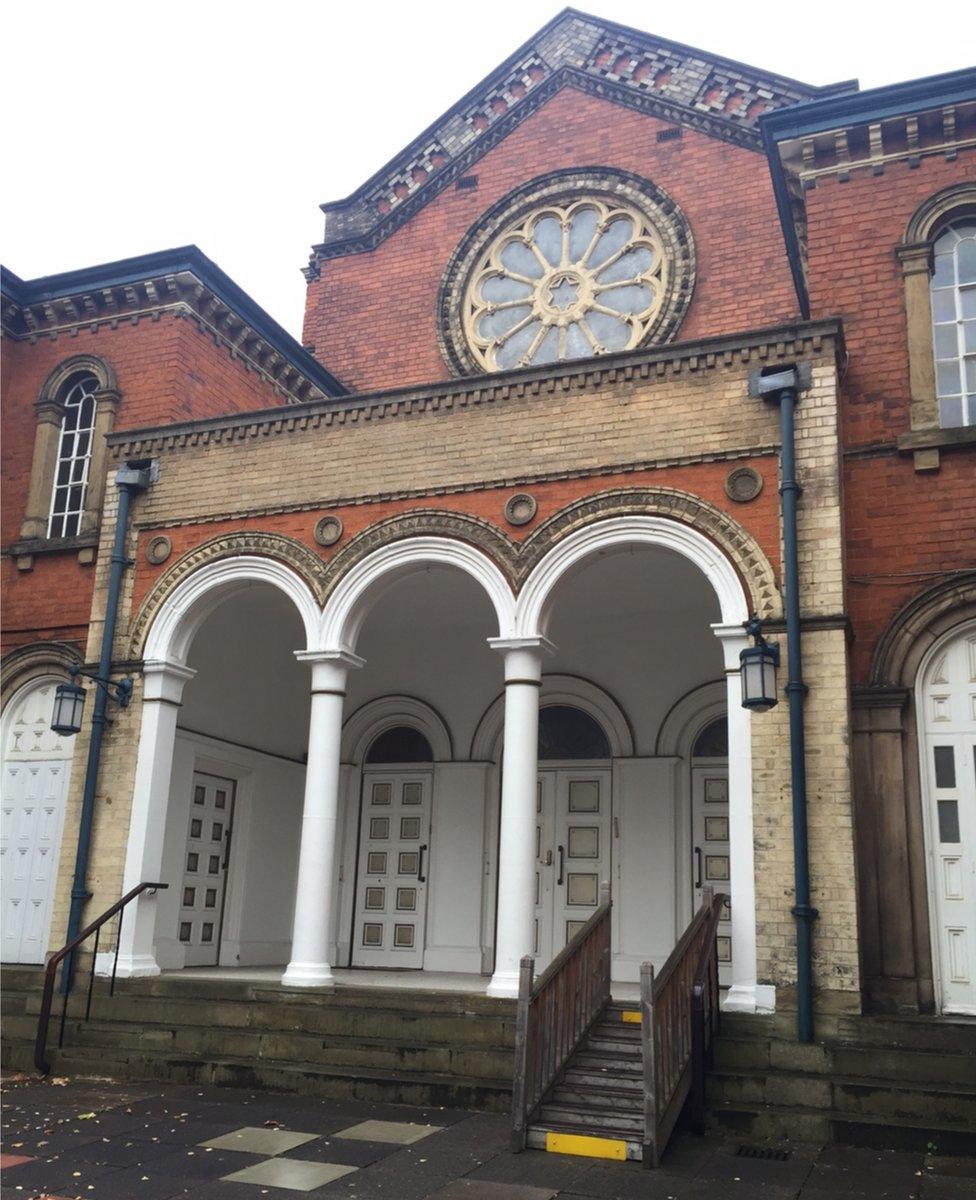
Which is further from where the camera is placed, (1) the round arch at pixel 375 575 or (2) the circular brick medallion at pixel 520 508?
(1) the round arch at pixel 375 575

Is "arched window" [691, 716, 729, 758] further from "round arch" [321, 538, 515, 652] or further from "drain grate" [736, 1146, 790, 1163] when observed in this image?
"drain grate" [736, 1146, 790, 1163]

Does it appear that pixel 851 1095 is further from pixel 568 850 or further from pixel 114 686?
pixel 114 686

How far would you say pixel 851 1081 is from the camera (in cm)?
808

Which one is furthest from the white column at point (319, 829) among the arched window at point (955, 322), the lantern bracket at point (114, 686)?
the arched window at point (955, 322)

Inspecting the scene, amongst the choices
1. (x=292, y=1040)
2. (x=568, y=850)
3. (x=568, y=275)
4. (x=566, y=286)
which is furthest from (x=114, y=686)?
(x=568, y=275)

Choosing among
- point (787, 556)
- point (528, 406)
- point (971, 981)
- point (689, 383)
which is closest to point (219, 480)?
point (528, 406)

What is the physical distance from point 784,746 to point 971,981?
239 cm

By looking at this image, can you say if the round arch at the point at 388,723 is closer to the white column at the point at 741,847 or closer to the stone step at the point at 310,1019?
the stone step at the point at 310,1019

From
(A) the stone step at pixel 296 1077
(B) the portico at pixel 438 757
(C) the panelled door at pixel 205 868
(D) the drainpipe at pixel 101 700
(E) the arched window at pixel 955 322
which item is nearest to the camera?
(A) the stone step at pixel 296 1077

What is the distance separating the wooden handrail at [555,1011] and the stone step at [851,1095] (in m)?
1.06

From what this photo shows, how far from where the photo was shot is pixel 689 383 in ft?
35.2

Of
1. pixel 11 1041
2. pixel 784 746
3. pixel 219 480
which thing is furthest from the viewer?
pixel 219 480

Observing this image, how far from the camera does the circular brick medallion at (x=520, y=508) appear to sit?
10984 millimetres

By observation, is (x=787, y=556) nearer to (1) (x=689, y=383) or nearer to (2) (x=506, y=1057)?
(1) (x=689, y=383)
